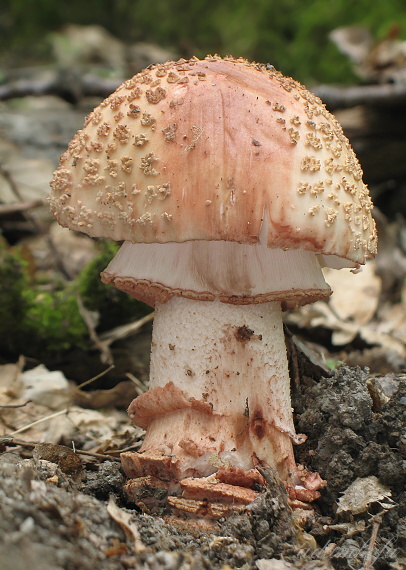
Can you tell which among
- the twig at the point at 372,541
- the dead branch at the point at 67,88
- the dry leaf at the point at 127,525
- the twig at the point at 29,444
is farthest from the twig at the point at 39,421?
the dead branch at the point at 67,88

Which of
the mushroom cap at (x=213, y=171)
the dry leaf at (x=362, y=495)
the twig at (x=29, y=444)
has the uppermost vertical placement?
the mushroom cap at (x=213, y=171)

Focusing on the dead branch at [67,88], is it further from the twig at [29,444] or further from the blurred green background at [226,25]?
the twig at [29,444]

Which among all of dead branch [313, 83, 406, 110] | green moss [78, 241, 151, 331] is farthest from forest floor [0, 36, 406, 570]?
dead branch [313, 83, 406, 110]

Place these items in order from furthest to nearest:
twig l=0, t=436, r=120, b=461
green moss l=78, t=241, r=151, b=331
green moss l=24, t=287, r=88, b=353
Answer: green moss l=78, t=241, r=151, b=331 → green moss l=24, t=287, r=88, b=353 → twig l=0, t=436, r=120, b=461

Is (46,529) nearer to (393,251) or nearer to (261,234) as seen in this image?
(261,234)

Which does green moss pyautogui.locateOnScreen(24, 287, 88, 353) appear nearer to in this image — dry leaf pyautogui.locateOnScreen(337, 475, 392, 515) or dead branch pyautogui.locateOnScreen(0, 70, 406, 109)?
dry leaf pyautogui.locateOnScreen(337, 475, 392, 515)

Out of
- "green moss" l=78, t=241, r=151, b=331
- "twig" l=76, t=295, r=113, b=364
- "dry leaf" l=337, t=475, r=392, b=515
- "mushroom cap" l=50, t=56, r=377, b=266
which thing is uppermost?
"mushroom cap" l=50, t=56, r=377, b=266

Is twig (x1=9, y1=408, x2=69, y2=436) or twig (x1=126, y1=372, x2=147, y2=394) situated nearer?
twig (x1=9, y1=408, x2=69, y2=436)

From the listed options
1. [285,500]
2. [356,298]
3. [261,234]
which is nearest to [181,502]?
[285,500]

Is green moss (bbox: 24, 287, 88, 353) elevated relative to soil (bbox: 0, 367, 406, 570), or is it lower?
elevated
